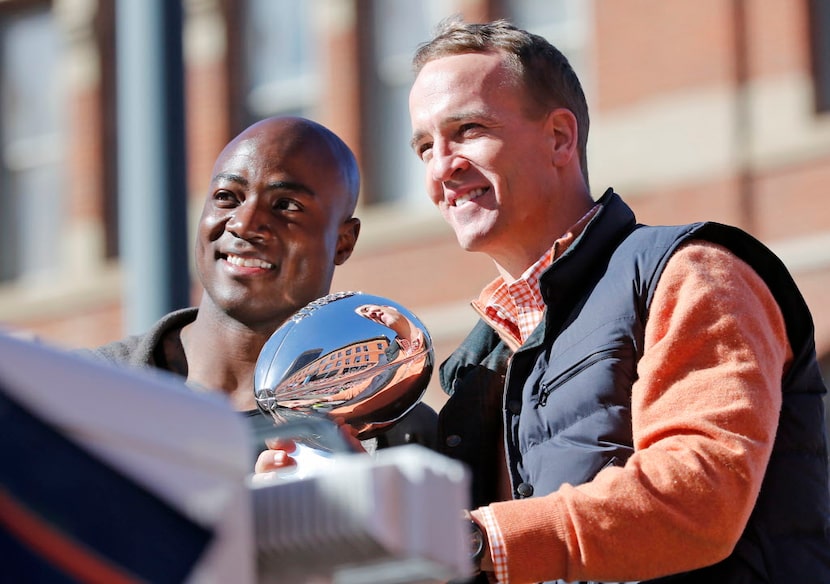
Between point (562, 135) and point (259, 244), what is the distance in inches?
23.6

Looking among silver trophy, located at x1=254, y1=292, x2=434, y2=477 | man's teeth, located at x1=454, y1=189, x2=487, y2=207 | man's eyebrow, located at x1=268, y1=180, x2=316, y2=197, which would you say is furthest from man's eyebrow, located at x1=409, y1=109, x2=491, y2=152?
man's eyebrow, located at x1=268, y1=180, x2=316, y2=197

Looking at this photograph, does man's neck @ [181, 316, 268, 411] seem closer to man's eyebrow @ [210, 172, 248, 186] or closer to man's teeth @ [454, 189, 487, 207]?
man's eyebrow @ [210, 172, 248, 186]

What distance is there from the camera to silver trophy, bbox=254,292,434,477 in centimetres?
249

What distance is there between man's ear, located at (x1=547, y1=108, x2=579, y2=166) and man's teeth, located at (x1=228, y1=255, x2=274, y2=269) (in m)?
0.59

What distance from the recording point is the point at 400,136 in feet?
41.9

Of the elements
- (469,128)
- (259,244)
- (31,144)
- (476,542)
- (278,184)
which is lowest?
(31,144)

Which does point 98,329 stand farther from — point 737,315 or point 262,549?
point 262,549

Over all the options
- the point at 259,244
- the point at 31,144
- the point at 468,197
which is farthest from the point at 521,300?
the point at 31,144

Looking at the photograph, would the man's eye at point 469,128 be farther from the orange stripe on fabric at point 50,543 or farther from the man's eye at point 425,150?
the orange stripe on fabric at point 50,543

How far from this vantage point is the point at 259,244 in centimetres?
321

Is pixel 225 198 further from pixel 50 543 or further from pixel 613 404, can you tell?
pixel 50 543

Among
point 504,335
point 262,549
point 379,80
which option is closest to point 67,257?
point 379,80

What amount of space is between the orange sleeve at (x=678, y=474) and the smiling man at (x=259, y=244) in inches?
33.2

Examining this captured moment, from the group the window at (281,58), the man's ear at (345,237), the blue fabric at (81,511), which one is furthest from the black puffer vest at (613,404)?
the window at (281,58)
